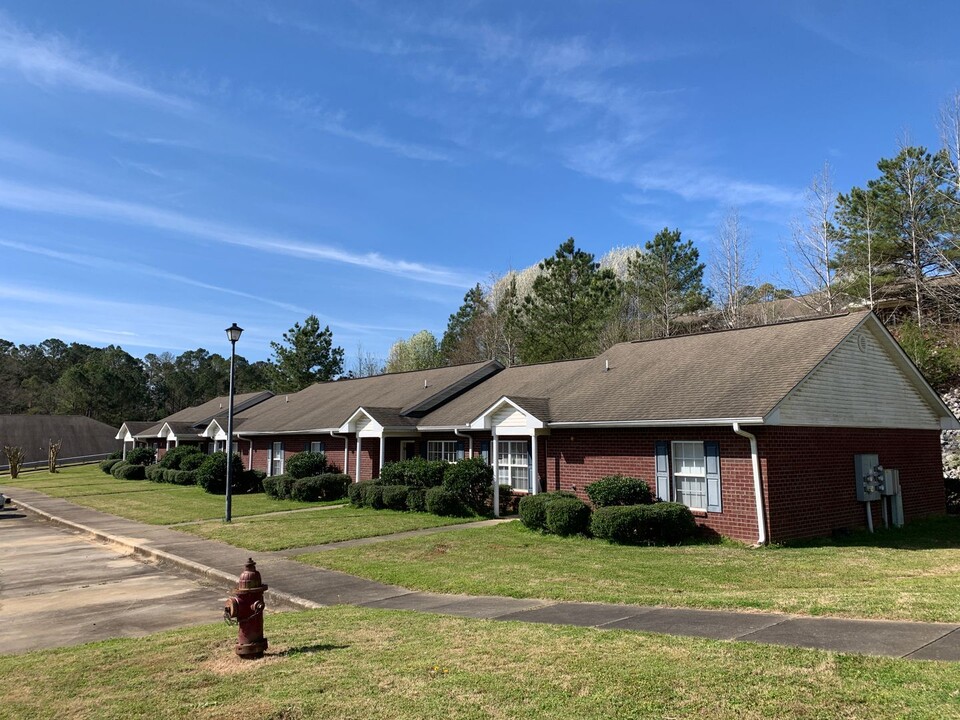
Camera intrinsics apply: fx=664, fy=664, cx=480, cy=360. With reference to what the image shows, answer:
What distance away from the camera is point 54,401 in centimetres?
8481

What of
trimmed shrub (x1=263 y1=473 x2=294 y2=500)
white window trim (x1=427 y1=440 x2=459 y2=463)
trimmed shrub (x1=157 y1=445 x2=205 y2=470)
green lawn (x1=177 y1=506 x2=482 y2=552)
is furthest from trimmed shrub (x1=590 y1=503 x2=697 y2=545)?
trimmed shrub (x1=157 y1=445 x2=205 y2=470)

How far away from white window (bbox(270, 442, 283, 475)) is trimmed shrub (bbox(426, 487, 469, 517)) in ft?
48.6

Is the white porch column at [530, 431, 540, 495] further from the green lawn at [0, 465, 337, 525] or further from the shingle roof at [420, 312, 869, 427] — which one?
the green lawn at [0, 465, 337, 525]

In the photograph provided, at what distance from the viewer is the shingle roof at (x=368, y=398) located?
28172 millimetres

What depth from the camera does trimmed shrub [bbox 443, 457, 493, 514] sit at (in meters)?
20.6

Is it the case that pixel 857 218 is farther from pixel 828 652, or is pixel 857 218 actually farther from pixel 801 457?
pixel 828 652

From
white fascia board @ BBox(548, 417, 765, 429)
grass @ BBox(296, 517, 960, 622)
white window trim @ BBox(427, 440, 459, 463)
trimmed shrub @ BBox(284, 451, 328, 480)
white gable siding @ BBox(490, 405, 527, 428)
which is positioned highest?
white gable siding @ BBox(490, 405, 527, 428)

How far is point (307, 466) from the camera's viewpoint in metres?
27.4

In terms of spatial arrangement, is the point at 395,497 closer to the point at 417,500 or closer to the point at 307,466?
the point at 417,500

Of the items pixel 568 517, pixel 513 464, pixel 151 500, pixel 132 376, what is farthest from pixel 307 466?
pixel 132 376

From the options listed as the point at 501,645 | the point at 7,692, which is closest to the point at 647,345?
the point at 501,645

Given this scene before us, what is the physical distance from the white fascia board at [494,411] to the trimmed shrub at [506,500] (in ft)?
6.62

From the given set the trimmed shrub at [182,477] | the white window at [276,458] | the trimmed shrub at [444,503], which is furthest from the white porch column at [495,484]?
the trimmed shrub at [182,477]

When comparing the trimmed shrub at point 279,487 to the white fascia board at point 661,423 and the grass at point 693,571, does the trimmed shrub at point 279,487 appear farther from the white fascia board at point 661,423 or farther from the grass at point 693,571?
the white fascia board at point 661,423
